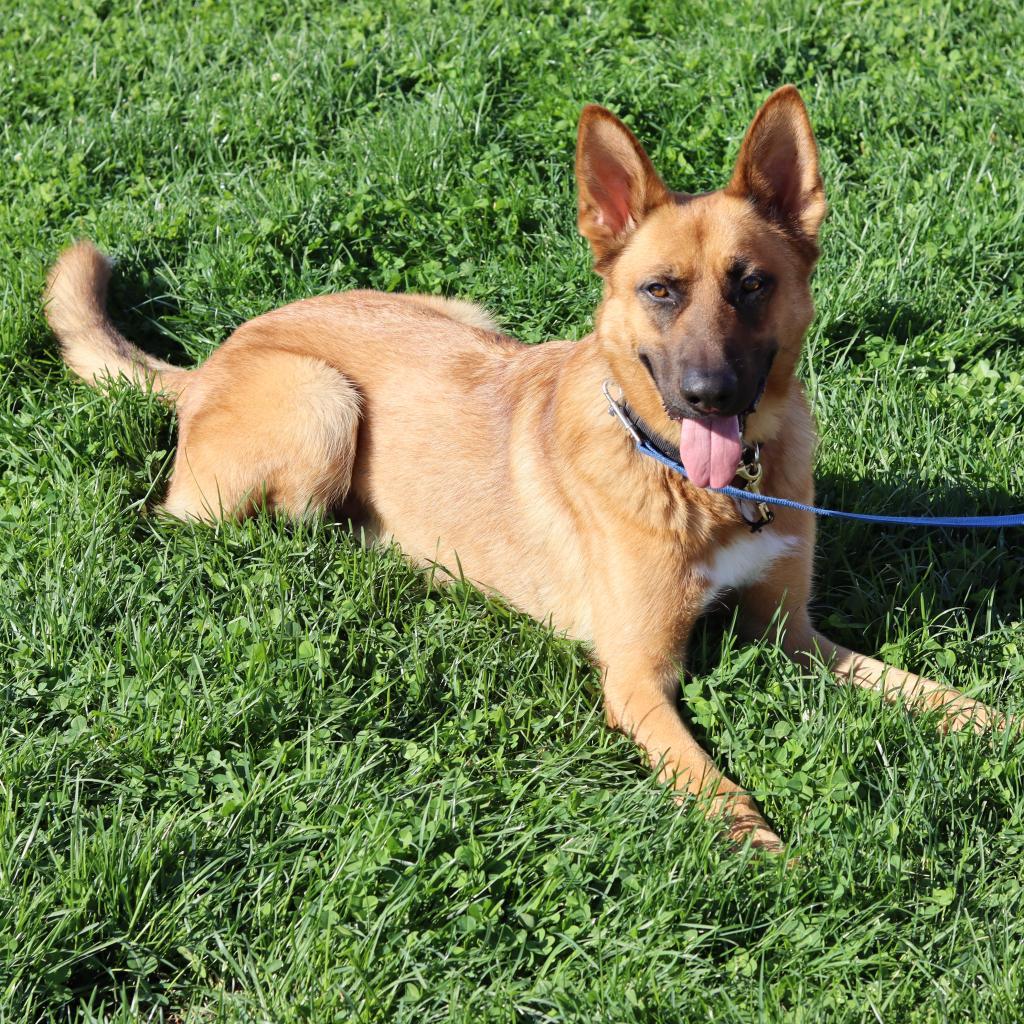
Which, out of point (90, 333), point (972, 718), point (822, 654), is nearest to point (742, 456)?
point (822, 654)

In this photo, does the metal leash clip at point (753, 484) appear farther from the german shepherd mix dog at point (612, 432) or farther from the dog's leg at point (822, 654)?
the dog's leg at point (822, 654)

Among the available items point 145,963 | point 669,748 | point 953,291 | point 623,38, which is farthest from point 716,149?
point 145,963

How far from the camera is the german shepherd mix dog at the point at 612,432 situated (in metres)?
3.30

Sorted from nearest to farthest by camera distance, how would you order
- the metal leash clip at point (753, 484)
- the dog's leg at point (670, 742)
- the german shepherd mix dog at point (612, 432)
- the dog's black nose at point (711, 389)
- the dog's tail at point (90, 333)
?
1. the dog's leg at point (670, 742)
2. the dog's black nose at point (711, 389)
3. the german shepherd mix dog at point (612, 432)
4. the metal leash clip at point (753, 484)
5. the dog's tail at point (90, 333)

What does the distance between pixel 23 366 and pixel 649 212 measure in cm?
279

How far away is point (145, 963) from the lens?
268 cm

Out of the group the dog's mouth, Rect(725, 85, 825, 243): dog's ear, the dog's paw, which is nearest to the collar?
the dog's mouth

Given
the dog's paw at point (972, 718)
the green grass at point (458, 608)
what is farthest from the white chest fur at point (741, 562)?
the dog's paw at point (972, 718)

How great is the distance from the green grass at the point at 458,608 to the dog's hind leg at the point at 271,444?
13cm

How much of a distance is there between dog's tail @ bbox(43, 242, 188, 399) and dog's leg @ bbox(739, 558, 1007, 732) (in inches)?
97.7

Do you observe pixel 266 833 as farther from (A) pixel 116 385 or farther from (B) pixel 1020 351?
(B) pixel 1020 351

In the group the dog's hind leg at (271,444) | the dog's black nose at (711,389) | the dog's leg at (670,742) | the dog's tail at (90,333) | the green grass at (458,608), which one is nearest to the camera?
the green grass at (458,608)

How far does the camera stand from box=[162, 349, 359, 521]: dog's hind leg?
4.17 m

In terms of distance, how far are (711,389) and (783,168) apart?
31.7 inches
